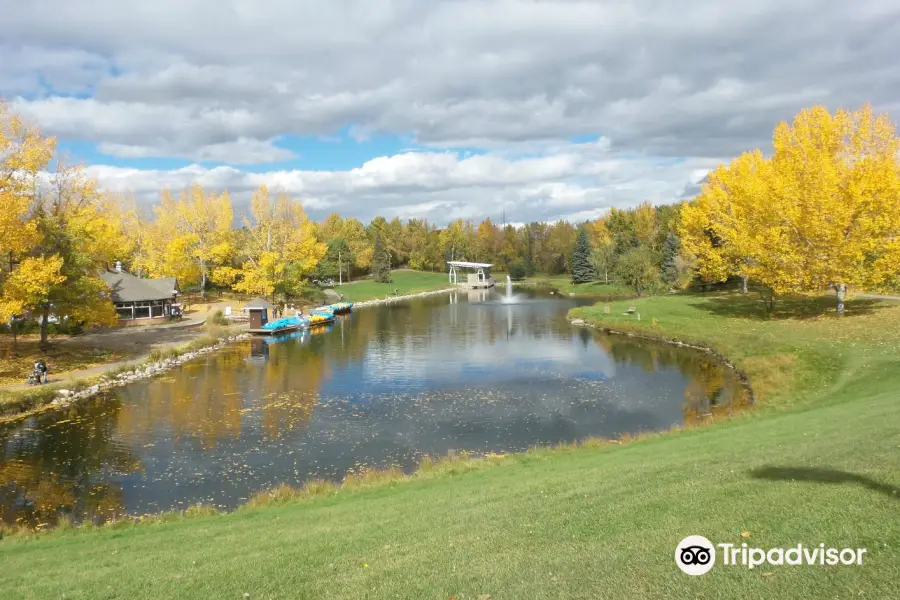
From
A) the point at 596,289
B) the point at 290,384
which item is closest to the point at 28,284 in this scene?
the point at 290,384

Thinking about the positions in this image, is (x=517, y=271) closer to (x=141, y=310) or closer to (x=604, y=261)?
(x=604, y=261)

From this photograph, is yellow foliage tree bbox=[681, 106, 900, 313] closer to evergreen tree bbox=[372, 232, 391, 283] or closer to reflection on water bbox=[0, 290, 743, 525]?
reflection on water bbox=[0, 290, 743, 525]

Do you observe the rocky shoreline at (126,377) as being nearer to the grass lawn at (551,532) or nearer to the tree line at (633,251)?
the tree line at (633,251)

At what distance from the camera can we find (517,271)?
128m

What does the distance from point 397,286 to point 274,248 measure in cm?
3654

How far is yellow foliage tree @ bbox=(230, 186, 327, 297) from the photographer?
211ft

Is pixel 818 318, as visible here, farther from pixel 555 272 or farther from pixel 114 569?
pixel 555 272

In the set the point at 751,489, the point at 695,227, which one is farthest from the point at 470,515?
the point at 695,227

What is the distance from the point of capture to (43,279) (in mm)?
27766

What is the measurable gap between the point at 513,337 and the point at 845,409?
29337 millimetres

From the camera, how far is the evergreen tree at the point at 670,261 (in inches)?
2788

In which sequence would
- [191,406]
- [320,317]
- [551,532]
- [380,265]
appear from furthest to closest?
[380,265] → [320,317] → [191,406] → [551,532]

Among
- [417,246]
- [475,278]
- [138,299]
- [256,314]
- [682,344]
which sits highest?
[417,246]

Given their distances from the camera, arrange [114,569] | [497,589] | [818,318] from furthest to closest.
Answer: [818,318]
[114,569]
[497,589]
